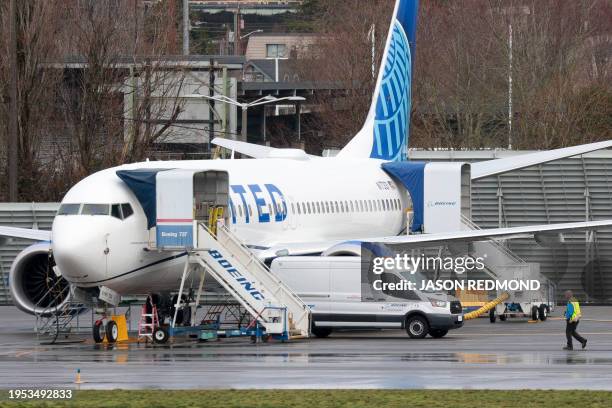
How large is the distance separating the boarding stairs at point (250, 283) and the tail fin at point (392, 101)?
1387cm

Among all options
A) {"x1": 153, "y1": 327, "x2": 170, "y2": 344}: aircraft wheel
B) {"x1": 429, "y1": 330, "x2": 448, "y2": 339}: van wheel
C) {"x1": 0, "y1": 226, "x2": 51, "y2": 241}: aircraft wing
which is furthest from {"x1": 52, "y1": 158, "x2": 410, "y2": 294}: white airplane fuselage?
{"x1": 0, "y1": 226, "x2": 51, "y2": 241}: aircraft wing

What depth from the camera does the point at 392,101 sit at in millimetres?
51250

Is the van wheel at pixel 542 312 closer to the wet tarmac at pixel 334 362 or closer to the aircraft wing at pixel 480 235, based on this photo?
the aircraft wing at pixel 480 235

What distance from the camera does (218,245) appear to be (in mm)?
35750

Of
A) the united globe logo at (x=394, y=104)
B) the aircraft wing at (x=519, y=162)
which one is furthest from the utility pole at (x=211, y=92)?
the aircraft wing at (x=519, y=162)

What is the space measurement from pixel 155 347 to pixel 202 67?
117 ft

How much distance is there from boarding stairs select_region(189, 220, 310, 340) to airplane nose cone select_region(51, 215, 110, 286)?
2.52 meters

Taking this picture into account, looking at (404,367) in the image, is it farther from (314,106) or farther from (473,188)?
(314,106)

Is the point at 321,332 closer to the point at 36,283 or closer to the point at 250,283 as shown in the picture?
the point at 250,283

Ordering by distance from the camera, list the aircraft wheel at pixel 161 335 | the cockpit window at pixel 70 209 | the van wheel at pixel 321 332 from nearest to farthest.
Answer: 1. the cockpit window at pixel 70 209
2. the aircraft wheel at pixel 161 335
3. the van wheel at pixel 321 332

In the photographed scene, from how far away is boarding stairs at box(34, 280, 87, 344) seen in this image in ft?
126

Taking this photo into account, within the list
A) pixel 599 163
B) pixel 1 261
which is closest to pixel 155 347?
pixel 1 261

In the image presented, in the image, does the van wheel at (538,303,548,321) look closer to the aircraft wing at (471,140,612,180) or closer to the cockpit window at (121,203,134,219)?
the aircraft wing at (471,140,612,180)

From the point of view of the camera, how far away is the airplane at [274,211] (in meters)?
34.3
